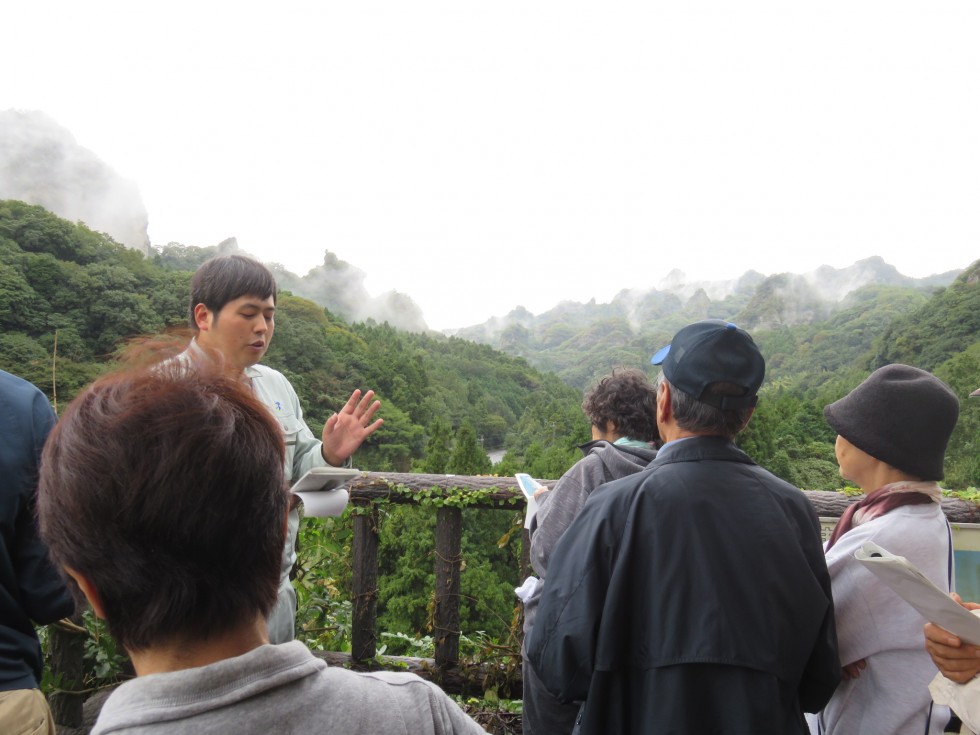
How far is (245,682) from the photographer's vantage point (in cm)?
70

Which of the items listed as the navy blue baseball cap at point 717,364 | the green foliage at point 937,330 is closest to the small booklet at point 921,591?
the navy blue baseball cap at point 717,364

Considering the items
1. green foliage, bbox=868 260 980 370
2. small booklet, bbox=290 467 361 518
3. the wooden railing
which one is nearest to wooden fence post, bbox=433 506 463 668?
the wooden railing

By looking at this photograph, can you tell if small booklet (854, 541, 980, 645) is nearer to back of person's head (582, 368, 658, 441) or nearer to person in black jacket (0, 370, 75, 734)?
back of person's head (582, 368, 658, 441)

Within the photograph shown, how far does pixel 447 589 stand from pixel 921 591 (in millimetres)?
2253

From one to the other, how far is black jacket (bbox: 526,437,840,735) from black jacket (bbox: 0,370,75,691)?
4.06 ft

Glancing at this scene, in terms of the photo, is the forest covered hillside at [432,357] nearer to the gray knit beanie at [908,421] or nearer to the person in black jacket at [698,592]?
the person in black jacket at [698,592]

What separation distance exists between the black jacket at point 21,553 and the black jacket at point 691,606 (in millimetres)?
1236

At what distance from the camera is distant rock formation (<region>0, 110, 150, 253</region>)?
5984 cm

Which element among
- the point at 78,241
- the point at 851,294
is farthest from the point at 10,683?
the point at 851,294

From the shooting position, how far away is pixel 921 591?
4.31ft

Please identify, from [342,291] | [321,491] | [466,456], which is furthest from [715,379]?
[342,291]

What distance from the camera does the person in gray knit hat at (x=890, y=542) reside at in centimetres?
162

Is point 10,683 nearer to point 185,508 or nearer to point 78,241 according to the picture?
point 185,508

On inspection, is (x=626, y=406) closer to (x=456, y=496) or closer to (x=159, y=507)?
(x=456, y=496)
